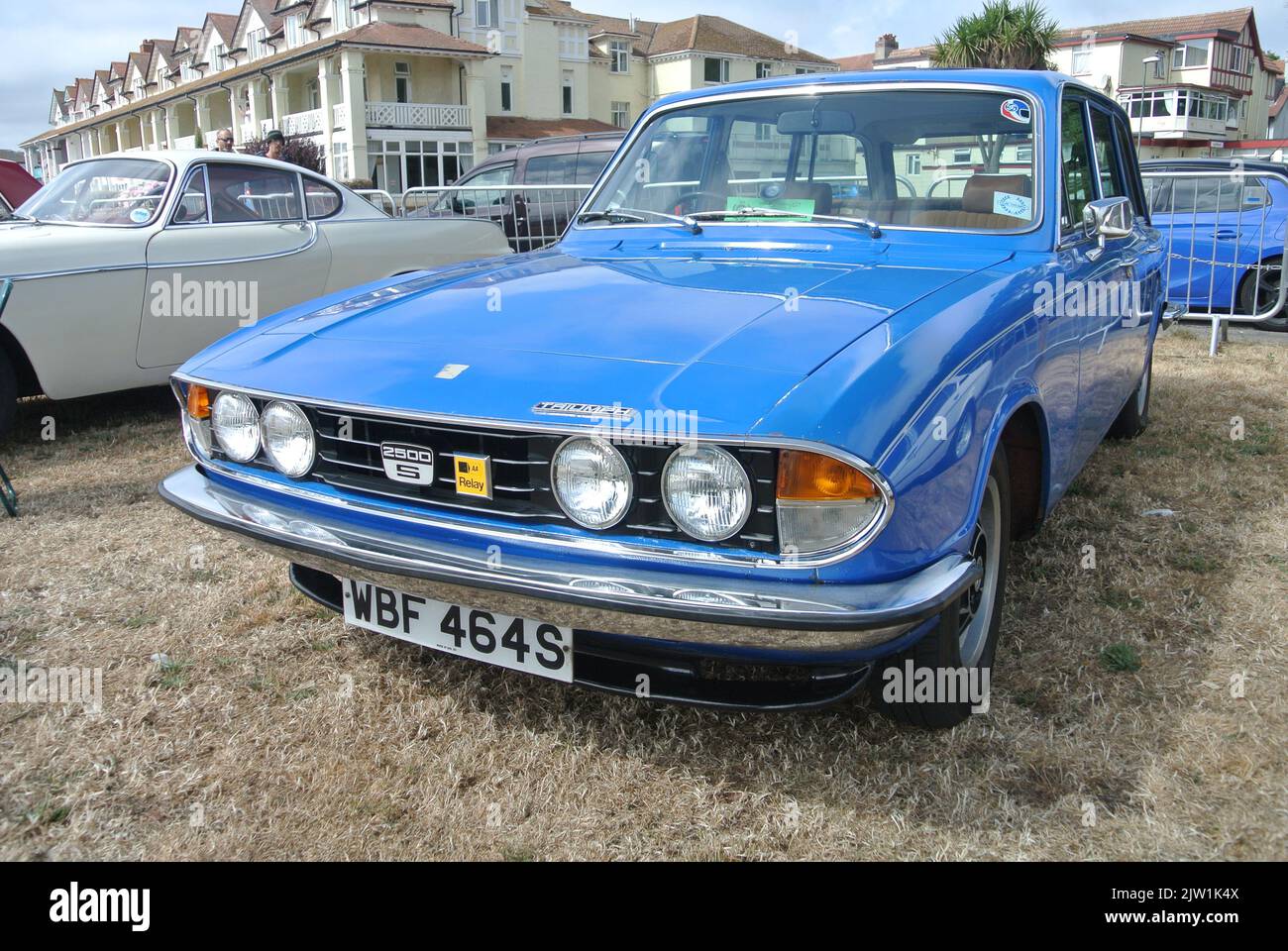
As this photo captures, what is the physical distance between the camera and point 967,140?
3195 millimetres

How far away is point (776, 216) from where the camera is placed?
3236mm

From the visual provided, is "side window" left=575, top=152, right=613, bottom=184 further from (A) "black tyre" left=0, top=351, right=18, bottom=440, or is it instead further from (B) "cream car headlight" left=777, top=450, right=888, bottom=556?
(B) "cream car headlight" left=777, top=450, right=888, bottom=556

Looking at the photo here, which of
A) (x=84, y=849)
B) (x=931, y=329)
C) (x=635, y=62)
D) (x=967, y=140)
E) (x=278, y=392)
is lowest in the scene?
(x=84, y=849)

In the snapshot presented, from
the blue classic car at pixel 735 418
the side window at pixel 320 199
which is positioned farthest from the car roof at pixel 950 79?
the side window at pixel 320 199

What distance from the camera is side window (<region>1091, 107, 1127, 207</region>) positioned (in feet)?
12.3

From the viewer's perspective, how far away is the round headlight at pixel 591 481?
6.61 ft

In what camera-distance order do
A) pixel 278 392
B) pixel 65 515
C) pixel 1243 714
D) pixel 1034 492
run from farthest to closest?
pixel 65 515 < pixel 1034 492 < pixel 1243 714 < pixel 278 392

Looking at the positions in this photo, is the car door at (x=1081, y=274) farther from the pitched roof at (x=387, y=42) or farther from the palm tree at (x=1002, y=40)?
the pitched roof at (x=387, y=42)

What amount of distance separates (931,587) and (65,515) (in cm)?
383

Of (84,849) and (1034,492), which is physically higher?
(1034,492)

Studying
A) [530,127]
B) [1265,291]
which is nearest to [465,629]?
[1265,291]
